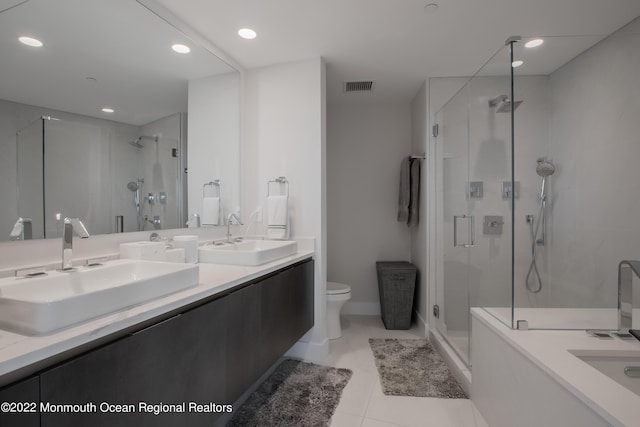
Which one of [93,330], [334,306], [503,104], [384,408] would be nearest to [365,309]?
[334,306]

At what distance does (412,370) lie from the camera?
2133mm

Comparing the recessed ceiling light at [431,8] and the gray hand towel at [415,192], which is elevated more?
the recessed ceiling light at [431,8]

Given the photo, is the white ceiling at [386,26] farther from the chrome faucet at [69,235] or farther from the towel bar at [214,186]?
the chrome faucet at [69,235]

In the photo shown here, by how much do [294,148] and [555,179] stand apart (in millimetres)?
1772

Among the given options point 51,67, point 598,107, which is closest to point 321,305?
point 51,67

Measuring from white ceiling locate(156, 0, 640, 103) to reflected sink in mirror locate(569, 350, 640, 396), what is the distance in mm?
1805

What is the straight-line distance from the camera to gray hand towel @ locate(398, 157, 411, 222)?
10.3 ft

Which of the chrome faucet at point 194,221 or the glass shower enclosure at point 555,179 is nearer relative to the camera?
the glass shower enclosure at point 555,179

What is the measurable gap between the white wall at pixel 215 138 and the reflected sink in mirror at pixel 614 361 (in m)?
2.17

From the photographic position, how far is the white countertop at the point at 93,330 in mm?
640

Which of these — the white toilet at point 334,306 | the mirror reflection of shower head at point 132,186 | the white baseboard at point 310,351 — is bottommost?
the white baseboard at point 310,351

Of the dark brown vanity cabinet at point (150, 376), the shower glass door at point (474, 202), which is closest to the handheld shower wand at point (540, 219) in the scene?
the shower glass door at point (474, 202)

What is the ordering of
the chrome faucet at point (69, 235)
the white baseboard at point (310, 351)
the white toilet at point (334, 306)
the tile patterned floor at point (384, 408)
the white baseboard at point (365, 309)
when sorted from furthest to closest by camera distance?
the white baseboard at point (365, 309)
the white toilet at point (334, 306)
the white baseboard at point (310, 351)
the tile patterned floor at point (384, 408)
the chrome faucet at point (69, 235)

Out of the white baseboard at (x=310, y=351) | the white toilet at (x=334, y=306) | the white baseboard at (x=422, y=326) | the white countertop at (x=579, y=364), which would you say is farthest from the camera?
the white baseboard at (x=422, y=326)
